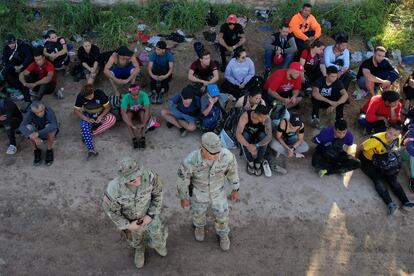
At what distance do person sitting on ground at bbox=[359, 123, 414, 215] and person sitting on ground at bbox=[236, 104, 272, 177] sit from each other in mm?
1659

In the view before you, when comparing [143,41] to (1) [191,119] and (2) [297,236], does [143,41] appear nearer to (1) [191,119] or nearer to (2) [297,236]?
(1) [191,119]

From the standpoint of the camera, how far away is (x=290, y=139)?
707 centimetres

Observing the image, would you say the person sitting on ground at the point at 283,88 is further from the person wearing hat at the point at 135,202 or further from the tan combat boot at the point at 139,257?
the tan combat boot at the point at 139,257

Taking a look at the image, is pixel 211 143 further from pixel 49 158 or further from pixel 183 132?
pixel 49 158

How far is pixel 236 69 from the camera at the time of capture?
321 inches

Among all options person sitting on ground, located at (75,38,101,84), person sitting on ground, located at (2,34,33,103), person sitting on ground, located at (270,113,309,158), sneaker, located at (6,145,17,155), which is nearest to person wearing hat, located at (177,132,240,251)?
person sitting on ground, located at (270,113,309,158)

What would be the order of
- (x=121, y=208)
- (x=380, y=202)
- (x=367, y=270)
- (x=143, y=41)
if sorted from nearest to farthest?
(x=121, y=208), (x=367, y=270), (x=380, y=202), (x=143, y=41)

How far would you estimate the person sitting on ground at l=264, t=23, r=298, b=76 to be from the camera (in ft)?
28.6

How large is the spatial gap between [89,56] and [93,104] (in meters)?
1.76

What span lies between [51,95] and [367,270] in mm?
6472

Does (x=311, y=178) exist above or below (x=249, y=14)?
below

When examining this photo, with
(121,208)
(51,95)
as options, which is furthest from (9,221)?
(51,95)

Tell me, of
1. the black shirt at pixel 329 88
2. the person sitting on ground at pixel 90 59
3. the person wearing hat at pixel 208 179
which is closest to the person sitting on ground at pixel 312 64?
the black shirt at pixel 329 88

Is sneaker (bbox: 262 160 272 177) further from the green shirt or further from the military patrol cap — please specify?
the military patrol cap
